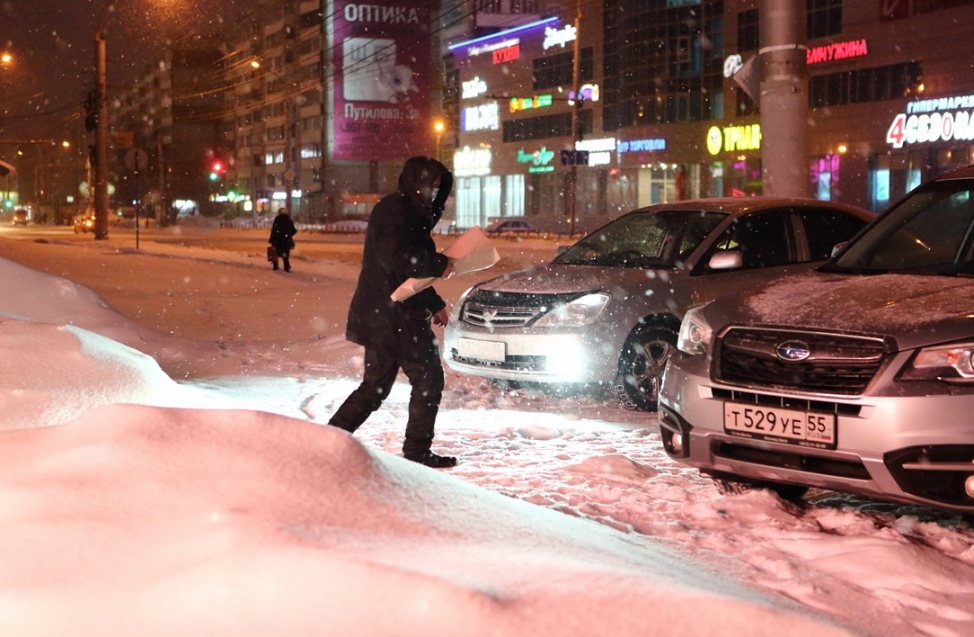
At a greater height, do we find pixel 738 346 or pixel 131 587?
pixel 738 346

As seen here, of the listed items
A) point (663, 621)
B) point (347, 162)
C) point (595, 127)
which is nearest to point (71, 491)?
point (663, 621)

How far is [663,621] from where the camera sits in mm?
2842

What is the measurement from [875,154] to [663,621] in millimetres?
54285

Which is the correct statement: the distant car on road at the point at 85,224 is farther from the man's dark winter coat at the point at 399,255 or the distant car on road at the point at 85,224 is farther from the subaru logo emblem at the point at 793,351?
the subaru logo emblem at the point at 793,351

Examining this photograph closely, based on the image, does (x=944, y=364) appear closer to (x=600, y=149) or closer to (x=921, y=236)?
(x=921, y=236)

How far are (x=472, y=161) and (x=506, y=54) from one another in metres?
10.0

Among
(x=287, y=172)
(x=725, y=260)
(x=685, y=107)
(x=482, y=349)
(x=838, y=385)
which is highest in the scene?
(x=685, y=107)

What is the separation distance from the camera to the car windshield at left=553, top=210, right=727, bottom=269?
8.48 metres

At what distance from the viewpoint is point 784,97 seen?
Result: 40.0 ft

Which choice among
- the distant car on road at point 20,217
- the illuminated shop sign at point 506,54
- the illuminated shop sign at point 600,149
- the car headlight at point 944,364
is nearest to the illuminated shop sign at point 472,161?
the illuminated shop sign at point 506,54

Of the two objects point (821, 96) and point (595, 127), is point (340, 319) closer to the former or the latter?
point (821, 96)

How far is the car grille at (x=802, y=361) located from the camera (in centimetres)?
470

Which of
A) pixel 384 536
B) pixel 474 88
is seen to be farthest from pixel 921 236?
pixel 474 88

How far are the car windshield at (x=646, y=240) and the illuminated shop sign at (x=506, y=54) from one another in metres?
79.2
